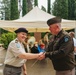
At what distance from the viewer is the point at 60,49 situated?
145 inches

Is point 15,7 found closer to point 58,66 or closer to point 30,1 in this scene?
point 30,1

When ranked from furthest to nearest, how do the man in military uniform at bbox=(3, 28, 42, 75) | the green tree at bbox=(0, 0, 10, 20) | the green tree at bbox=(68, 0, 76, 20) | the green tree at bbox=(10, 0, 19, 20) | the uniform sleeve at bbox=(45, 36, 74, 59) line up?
the green tree at bbox=(0, 0, 10, 20) < the green tree at bbox=(10, 0, 19, 20) < the green tree at bbox=(68, 0, 76, 20) < the man in military uniform at bbox=(3, 28, 42, 75) < the uniform sleeve at bbox=(45, 36, 74, 59)

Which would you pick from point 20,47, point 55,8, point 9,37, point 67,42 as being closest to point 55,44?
point 67,42

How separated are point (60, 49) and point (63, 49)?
1.6 inches

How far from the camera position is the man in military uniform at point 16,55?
433 centimetres

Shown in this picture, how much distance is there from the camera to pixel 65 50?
3.66m

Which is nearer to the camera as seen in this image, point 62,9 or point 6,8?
point 62,9

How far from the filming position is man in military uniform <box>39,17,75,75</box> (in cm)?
369

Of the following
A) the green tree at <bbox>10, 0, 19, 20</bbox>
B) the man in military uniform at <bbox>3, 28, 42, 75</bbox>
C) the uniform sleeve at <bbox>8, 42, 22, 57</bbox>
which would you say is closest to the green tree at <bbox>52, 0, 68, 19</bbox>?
the green tree at <bbox>10, 0, 19, 20</bbox>

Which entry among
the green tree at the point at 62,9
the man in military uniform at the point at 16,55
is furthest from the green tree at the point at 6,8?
the man in military uniform at the point at 16,55

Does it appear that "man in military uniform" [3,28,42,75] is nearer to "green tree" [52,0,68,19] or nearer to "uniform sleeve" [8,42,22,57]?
"uniform sleeve" [8,42,22,57]

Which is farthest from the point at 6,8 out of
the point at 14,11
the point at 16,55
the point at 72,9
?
the point at 16,55

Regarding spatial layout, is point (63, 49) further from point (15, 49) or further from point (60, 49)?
point (15, 49)

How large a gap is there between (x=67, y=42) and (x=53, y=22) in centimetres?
33
